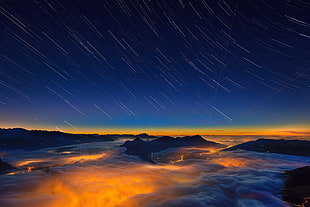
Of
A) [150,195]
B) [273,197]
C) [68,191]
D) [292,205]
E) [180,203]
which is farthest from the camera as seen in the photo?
[68,191]

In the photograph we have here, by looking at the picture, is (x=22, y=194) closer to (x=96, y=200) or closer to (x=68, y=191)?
(x=68, y=191)

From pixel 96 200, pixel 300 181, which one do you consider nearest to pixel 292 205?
pixel 300 181

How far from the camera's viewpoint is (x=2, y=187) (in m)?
16.1

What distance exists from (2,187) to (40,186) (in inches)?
144

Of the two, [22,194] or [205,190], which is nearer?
[22,194]

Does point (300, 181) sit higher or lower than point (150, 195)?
higher

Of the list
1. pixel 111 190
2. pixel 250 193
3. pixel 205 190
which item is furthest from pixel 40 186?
pixel 250 193

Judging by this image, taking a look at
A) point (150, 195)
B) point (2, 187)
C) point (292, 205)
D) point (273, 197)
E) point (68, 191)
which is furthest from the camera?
point (2, 187)

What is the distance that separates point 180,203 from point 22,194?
14.0 meters

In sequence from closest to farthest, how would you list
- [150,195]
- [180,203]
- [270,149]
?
[180,203]
[150,195]
[270,149]

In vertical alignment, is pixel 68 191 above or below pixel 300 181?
below

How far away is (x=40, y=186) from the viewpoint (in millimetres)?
16609

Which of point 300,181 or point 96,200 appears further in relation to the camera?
point 300,181

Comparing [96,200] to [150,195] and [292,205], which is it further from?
[292,205]
